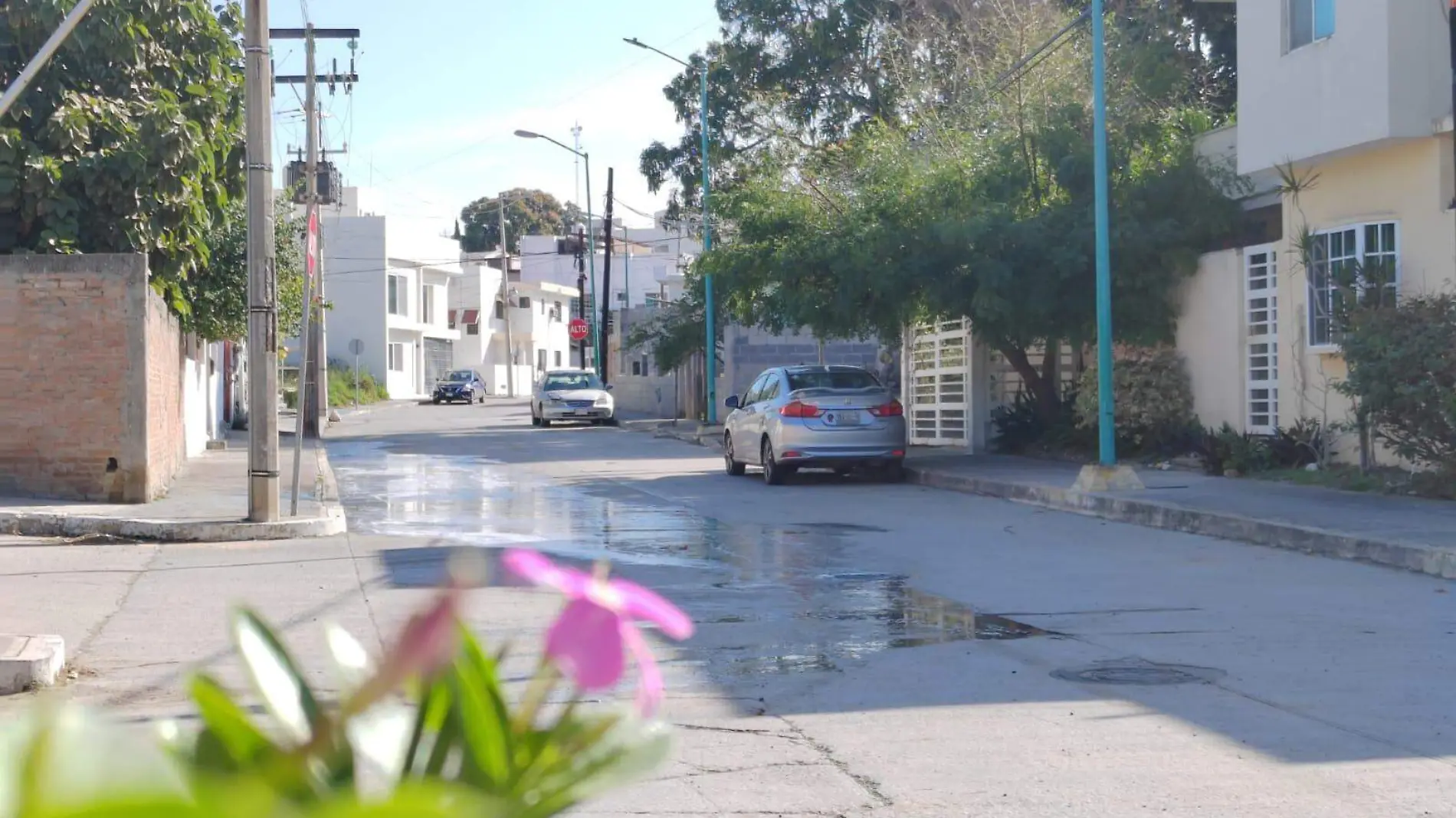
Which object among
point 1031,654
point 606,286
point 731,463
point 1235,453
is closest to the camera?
point 1031,654

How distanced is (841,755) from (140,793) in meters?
5.40

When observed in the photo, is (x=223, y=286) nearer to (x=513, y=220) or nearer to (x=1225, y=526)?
(x=1225, y=526)

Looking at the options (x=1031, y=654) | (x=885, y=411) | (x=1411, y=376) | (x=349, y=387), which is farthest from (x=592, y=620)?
(x=349, y=387)

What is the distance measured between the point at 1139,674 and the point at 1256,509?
707cm

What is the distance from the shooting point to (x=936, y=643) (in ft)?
26.7

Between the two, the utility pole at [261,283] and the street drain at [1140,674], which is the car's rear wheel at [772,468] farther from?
the street drain at [1140,674]

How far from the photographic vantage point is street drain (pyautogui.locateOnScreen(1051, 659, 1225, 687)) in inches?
278

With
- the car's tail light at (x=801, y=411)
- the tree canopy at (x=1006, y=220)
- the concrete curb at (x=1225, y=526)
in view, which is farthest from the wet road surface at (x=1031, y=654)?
the tree canopy at (x=1006, y=220)

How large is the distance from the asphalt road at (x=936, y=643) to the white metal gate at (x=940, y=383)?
8.29 metres

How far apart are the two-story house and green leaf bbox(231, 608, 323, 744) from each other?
1559 cm

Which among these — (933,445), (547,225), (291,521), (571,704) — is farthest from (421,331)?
(571,704)

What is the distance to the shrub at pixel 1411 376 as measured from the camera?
13.7 m

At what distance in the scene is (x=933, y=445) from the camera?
2600 centimetres

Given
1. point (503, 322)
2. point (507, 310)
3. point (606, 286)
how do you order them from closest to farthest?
point (606, 286) < point (507, 310) < point (503, 322)
